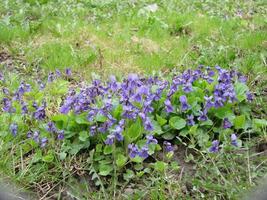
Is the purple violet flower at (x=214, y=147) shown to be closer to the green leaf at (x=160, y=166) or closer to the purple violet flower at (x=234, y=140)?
the purple violet flower at (x=234, y=140)

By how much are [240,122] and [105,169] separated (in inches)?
36.5

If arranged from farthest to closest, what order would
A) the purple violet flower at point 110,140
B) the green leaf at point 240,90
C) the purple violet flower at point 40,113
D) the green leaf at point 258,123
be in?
the green leaf at point 240,90 → the green leaf at point 258,123 → the purple violet flower at point 40,113 → the purple violet flower at point 110,140

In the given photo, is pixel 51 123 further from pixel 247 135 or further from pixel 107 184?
pixel 247 135

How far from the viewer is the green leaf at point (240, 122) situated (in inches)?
121

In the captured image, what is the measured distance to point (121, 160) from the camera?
9.01 feet

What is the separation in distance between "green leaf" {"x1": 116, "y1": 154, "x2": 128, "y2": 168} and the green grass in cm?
12

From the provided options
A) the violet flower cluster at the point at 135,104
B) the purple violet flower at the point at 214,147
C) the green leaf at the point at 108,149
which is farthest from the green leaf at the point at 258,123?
the green leaf at the point at 108,149

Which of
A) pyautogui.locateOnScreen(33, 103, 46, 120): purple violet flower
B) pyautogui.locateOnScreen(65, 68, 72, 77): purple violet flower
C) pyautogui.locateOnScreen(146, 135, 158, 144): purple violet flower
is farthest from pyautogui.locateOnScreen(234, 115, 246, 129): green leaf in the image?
pyautogui.locateOnScreen(65, 68, 72, 77): purple violet flower

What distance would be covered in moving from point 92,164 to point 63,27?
272cm

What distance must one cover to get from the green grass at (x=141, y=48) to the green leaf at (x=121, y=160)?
12 cm

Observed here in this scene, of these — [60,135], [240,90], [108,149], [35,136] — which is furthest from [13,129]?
[240,90]

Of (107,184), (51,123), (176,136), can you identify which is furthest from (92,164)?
(176,136)

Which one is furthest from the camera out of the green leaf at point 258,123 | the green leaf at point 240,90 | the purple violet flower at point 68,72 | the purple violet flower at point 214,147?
the purple violet flower at point 68,72

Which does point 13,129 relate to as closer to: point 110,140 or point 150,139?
point 110,140
